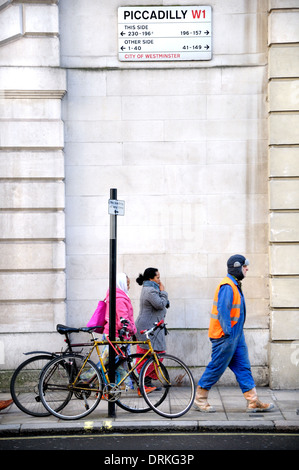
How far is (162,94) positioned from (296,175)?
2188 millimetres

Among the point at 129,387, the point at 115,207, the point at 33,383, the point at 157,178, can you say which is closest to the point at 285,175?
the point at 157,178

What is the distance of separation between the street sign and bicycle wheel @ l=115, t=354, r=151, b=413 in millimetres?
4239

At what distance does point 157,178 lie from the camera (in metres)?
9.58

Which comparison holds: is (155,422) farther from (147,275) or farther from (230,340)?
(147,275)

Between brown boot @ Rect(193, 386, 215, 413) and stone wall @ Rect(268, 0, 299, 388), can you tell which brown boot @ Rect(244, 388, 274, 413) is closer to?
brown boot @ Rect(193, 386, 215, 413)

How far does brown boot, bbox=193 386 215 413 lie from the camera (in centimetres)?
791

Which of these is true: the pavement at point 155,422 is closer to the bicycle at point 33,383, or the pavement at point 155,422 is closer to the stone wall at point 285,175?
the bicycle at point 33,383

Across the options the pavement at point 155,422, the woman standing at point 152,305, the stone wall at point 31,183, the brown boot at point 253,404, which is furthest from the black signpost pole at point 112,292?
the stone wall at point 31,183

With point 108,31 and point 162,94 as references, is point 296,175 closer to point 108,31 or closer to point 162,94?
point 162,94

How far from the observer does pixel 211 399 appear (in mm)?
8625

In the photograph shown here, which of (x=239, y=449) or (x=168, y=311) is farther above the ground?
(x=168, y=311)

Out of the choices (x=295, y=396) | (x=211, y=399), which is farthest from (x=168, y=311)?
(x=295, y=396)

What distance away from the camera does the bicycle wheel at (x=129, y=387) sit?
789cm

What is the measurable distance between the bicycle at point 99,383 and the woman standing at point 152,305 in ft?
3.06
